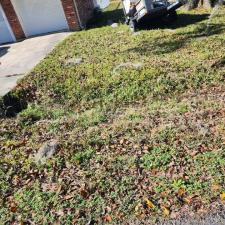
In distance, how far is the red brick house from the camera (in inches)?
711

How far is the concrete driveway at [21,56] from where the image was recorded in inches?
468

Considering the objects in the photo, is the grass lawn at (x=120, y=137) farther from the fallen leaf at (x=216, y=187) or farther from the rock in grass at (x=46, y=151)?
the rock in grass at (x=46, y=151)

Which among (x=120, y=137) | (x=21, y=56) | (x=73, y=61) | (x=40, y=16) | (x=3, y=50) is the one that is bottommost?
(x=3, y=50)

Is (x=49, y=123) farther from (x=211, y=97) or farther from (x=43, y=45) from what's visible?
(x=43, y=45)

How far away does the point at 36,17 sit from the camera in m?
18.7

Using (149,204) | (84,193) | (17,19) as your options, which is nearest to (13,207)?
(84,193)

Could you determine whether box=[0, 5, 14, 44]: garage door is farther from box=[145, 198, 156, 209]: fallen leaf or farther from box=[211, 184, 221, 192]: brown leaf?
box=[211, 184, 221, 192]: brown leaf

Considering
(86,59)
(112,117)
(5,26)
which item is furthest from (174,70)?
(5,26)

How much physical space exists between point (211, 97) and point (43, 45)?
994 centimetres

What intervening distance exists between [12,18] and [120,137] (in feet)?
44.3

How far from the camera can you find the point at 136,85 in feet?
31.8

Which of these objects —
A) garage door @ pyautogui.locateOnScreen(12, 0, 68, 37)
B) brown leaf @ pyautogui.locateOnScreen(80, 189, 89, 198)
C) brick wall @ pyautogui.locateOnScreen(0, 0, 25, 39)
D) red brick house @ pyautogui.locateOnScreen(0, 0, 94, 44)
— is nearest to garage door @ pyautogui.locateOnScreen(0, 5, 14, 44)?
red brick house @ pyautogui.locateOnScreen(0, 0, 94, 44)

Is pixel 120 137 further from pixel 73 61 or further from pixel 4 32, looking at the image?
pixel 4 32

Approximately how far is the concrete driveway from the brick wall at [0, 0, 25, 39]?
81 cm
